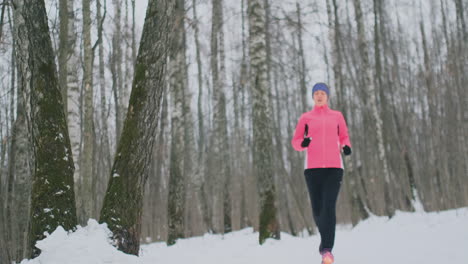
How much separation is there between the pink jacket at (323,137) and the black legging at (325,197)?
8cm

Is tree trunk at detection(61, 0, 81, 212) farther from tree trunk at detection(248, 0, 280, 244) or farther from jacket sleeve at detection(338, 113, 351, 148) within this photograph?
jacket sleeve at detection(338, 113, 351, 148)

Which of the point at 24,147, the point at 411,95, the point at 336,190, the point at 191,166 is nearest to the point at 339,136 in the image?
the point at 336,190

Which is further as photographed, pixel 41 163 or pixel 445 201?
pixel 445 201

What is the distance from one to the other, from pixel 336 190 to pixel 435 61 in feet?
84.2

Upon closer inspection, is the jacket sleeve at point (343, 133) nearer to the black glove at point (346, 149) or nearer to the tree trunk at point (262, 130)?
the black glove at point (346, 149)

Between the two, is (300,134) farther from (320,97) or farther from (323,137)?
(320,97)

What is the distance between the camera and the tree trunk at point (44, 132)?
3.99 m

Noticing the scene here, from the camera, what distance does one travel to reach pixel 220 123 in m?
16.0

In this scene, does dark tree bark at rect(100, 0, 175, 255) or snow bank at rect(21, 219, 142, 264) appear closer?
snow bank at rect(21, 219, 142, 264)

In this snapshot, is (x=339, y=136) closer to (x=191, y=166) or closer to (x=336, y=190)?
(x=336, y=190)

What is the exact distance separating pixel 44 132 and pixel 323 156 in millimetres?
2845

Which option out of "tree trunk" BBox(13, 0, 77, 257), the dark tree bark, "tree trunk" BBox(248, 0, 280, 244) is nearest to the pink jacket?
the dark tree bark

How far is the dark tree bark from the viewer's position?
4199 mm

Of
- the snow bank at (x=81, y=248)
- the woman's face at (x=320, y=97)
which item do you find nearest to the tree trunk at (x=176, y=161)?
the woman's face at (x=320, y=97)
